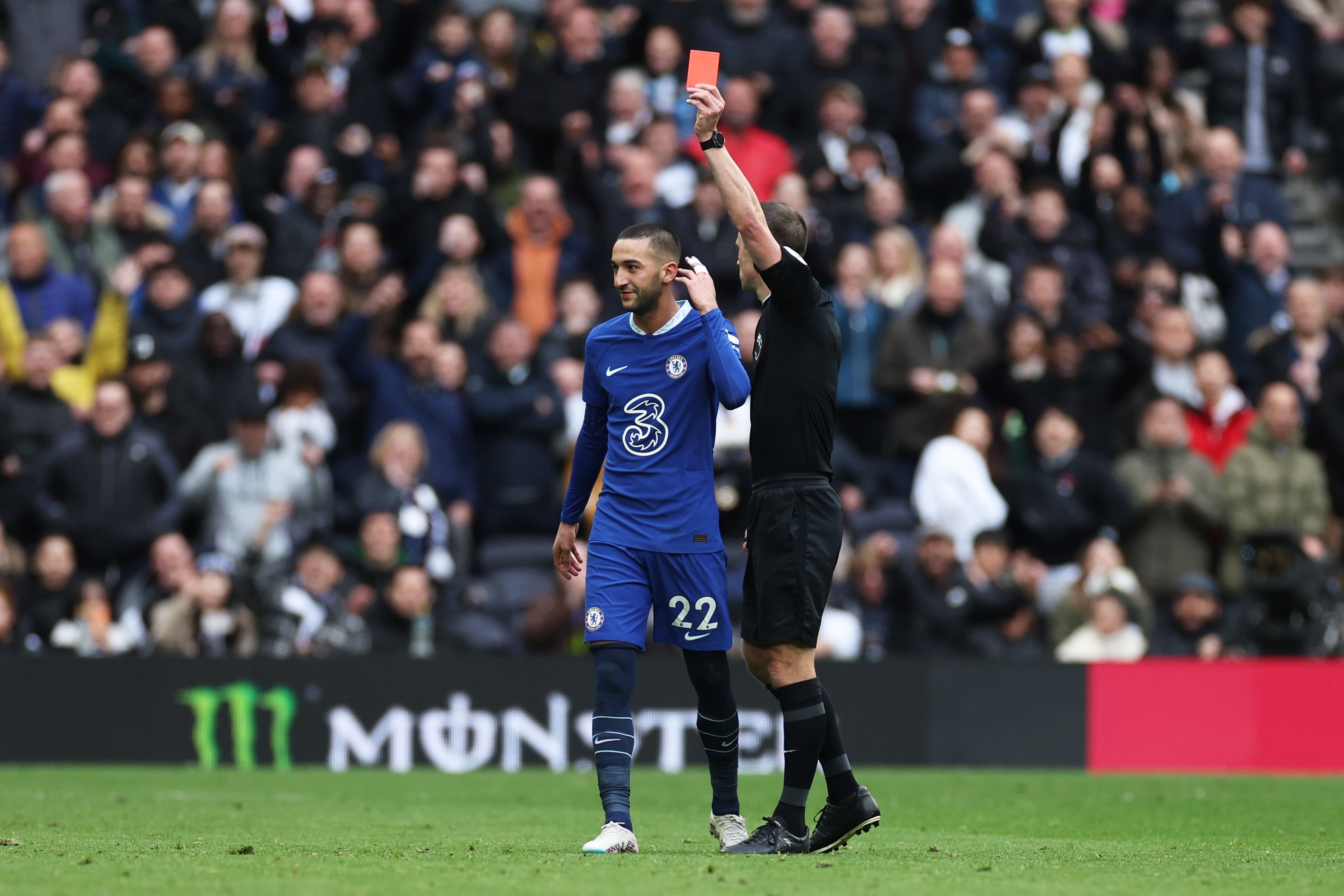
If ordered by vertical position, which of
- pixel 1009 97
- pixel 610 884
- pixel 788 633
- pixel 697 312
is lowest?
pixel 610 884

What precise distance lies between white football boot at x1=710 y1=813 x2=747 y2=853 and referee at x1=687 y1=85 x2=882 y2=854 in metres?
0.13

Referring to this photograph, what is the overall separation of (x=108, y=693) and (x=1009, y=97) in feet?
34.3

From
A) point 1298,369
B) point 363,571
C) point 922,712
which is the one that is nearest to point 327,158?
point 363,571

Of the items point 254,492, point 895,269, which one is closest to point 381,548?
point 254,492

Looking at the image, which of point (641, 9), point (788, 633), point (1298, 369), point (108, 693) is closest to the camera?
point (788, 633)

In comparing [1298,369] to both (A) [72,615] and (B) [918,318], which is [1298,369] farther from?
(A) [72,615]

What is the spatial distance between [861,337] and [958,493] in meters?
1.76

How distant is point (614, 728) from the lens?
23.6ft

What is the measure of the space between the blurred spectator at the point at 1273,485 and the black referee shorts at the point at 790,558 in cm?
868

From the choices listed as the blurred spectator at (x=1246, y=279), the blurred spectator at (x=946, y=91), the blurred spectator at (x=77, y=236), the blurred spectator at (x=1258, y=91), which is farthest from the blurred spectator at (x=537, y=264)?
the blurred spectator at (x=1258, y=91)

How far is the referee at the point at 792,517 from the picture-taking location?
7.09m

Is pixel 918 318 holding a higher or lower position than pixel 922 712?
higher

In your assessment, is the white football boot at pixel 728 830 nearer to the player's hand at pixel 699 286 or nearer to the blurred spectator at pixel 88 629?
the player's hand at pixel 699 286

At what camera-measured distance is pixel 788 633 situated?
7074 millimetres
